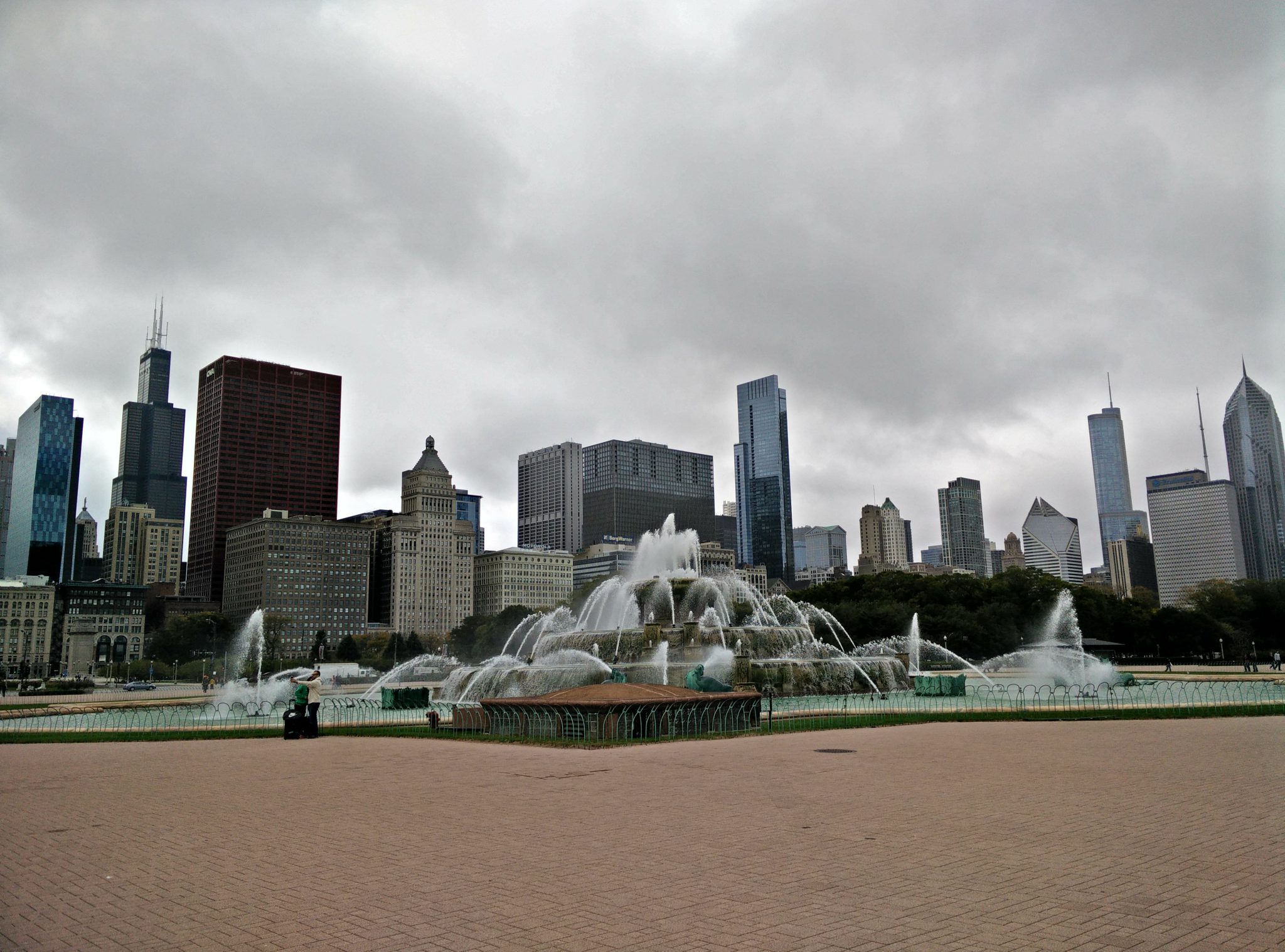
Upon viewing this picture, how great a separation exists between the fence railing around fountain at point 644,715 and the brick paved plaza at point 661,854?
515cm

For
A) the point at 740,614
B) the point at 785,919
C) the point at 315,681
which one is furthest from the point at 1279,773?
the point at 740,614

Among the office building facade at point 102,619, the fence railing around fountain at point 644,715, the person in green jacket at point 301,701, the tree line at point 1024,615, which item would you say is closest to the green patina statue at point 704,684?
the fence railing around fountain at point 644,715

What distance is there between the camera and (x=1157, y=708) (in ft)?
95.2

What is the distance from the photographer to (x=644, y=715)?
2311 cm

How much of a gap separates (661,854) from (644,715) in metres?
13.4

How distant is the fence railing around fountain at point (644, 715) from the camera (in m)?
23.3

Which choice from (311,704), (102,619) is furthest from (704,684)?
(102,619)

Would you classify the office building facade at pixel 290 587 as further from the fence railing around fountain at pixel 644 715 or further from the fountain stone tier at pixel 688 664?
the fence railing around fountain at pixel 644 715

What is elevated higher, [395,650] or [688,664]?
[395,650]

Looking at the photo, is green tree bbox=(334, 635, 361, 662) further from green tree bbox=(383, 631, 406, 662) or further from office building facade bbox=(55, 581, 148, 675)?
office building facade bbox=(55, 581, 148, 675)

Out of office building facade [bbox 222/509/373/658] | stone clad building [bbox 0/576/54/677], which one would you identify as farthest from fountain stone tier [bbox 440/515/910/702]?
office building facade [bbox 222/509/373/658]

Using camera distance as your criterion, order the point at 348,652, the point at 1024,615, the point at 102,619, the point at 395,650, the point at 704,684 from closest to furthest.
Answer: the point at 704,684
the point at 1024,615
the point at 348,652
the point at 395,650
the point at 102,619

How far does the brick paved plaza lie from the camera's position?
284 inches

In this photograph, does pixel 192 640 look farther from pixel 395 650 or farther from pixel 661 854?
pixel 661 854
